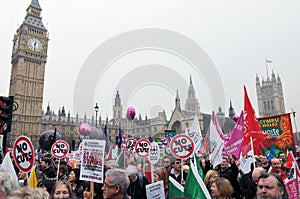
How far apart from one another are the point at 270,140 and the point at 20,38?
67968 millimetres

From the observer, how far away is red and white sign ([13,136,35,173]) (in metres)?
4.61

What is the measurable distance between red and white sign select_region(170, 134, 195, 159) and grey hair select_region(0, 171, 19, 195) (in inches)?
147

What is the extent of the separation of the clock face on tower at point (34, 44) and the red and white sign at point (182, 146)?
6677 cm

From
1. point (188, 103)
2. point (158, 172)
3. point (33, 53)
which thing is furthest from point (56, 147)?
point (188, 103)

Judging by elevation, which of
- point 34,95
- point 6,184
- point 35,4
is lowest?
point 6,184

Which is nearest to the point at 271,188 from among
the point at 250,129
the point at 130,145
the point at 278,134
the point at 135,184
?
the point at 135,184

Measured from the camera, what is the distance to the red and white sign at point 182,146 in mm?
5809

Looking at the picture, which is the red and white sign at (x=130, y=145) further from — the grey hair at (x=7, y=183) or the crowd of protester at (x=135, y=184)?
the grey hair at (x=7, y=183)

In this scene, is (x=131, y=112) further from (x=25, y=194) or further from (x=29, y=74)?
(x=29, y=74)

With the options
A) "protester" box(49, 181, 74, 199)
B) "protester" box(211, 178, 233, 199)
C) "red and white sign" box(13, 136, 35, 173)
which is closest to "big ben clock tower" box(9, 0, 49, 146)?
"red and white sign" box(13, 136, 35, 173)

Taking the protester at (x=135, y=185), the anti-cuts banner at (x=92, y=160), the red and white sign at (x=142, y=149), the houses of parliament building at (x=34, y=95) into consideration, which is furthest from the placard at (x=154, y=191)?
the houses of parliament building at (x=34, y=95)

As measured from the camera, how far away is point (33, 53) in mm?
63344

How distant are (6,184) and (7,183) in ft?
0.06

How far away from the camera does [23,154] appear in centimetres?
475
